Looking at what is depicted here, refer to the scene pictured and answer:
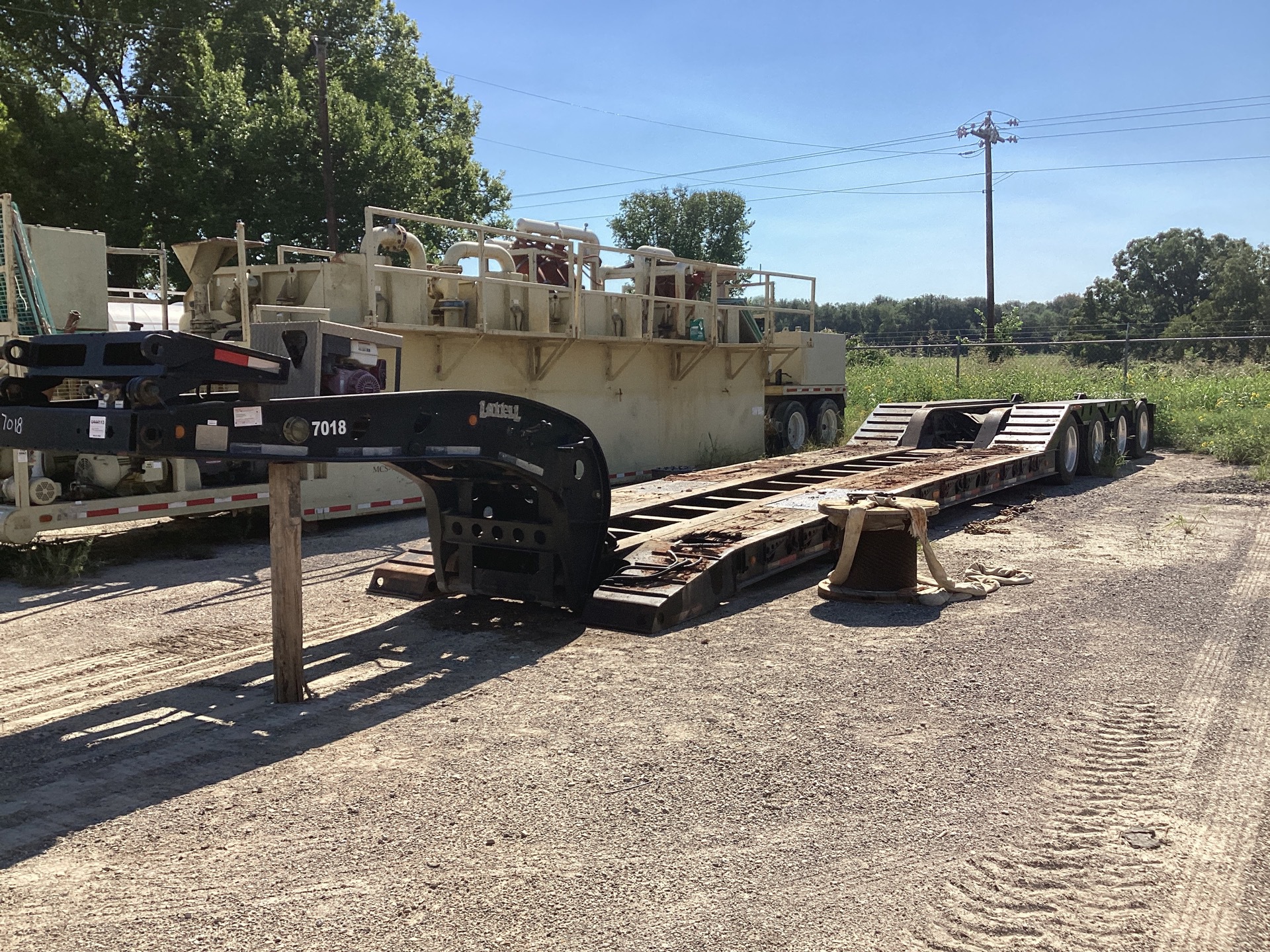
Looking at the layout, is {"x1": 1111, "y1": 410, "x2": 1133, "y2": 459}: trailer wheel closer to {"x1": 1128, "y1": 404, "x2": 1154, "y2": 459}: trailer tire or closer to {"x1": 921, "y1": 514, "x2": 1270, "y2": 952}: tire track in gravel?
{"x1": 1128, "y1": 404, "x2": 1154, "y2": 459}: trailer tire

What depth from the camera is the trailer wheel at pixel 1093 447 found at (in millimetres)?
14922

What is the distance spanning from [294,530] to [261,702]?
1.04m

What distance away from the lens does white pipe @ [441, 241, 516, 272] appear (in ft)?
46.4

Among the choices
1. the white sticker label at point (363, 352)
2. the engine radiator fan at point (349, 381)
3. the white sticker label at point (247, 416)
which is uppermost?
the white sticker label at point (363, 352)

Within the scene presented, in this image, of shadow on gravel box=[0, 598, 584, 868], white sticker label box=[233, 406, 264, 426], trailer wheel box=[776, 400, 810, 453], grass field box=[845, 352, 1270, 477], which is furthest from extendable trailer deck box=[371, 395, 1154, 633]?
trailer wheel box=[776, 400, 810, 453]

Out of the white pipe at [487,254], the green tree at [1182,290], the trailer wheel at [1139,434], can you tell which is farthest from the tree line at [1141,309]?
the white pipe at [487,254]

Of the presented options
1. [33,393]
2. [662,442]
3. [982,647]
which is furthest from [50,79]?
[982,647]

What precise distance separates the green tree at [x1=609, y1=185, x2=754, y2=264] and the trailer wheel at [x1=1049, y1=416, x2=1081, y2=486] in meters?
66.5

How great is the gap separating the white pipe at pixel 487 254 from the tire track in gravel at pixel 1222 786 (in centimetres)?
1000

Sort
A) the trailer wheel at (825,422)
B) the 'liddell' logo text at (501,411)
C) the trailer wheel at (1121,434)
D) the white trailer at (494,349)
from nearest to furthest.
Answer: the 'liddell' logo text at (501,411)
the white trailer at (494,349)
the trailer wheel at (1121,434)
the trailer wheel at (825,422)

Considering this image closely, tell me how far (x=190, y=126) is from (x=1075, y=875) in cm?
3089

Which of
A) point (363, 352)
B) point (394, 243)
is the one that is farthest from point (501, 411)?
point (394, 243)

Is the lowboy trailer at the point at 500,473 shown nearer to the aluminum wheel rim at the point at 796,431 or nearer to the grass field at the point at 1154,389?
the aluminum wheel rim at the point at 796,431

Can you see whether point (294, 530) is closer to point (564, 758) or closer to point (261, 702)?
point (261, 702)
